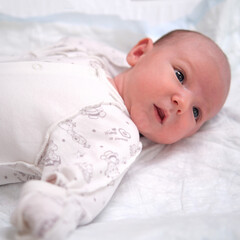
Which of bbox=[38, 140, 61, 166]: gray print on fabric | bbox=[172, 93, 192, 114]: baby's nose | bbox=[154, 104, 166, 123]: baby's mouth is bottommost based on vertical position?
bbox=[38, 140, 61, 166]: gray print on fabric

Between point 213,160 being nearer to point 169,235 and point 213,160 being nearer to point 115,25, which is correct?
point 169,235

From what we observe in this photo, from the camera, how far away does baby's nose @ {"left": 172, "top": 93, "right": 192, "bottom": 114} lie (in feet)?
3.09

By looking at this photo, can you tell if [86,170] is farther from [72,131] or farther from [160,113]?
[160,113]

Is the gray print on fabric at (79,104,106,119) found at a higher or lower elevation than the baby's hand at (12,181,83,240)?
higher

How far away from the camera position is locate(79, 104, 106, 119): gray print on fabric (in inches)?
35.5

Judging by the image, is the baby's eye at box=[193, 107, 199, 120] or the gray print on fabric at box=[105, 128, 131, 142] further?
the baby's eye at box=[193, 107, 199, 120]

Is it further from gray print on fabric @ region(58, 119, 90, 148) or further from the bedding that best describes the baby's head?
gray print on fabric @ region(58, 119, 90, 148)

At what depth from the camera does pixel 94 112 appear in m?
0.91

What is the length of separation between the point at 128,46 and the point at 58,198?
3.14ft

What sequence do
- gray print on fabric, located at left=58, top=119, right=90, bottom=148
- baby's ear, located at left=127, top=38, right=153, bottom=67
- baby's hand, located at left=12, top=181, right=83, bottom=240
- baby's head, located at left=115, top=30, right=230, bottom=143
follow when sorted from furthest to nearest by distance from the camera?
baby's ear, located at left=127, top=38, right=153, bottom=67
baby's head, located at left=115, top=30, right=230, bottom=143
gray print on fabric, located at left=58, top=119, right=90, bottom=148
baby's hand, located at left=12, top=181, right=83, bottom=240

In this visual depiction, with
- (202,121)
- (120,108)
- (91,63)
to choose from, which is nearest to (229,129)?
(202,121)

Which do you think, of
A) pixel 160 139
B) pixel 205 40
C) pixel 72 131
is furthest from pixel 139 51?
pixel 72 131

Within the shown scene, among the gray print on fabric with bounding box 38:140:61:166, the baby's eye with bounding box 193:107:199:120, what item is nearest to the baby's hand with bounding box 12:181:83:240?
the gray print on fabric with bounding box 38:140:61:166

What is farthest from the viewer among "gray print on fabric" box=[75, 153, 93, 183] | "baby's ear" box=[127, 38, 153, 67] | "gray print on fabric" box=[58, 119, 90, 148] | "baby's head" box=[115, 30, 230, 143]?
"baby's ear" box=[127, 38, 153, 67]
